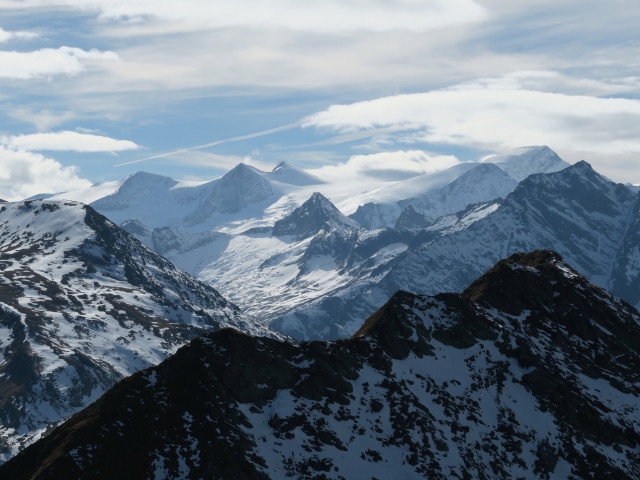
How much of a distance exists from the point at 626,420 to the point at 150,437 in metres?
94.7

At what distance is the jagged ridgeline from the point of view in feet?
462

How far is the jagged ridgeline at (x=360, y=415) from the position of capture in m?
141

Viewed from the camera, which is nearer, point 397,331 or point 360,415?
point 360,415

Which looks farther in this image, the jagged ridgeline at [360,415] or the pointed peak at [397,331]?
the pointed peak at [397,331]

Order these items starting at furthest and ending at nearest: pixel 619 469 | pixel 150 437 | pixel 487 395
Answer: pixel 487 395 < pixel 619 469 < pixel 150 437

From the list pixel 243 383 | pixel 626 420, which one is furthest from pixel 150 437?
pixel 626 420

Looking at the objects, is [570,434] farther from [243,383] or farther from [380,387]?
[243,383]

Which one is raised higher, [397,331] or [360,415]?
[397,331]

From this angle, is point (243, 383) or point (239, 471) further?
point (243, 383)

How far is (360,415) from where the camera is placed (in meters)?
166

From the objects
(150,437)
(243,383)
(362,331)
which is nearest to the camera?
(150,437)

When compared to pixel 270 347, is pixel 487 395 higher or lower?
lower

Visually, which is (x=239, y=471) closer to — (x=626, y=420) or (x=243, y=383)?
(x=243, y=383)

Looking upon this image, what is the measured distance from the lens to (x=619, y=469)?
17325 centimetres
